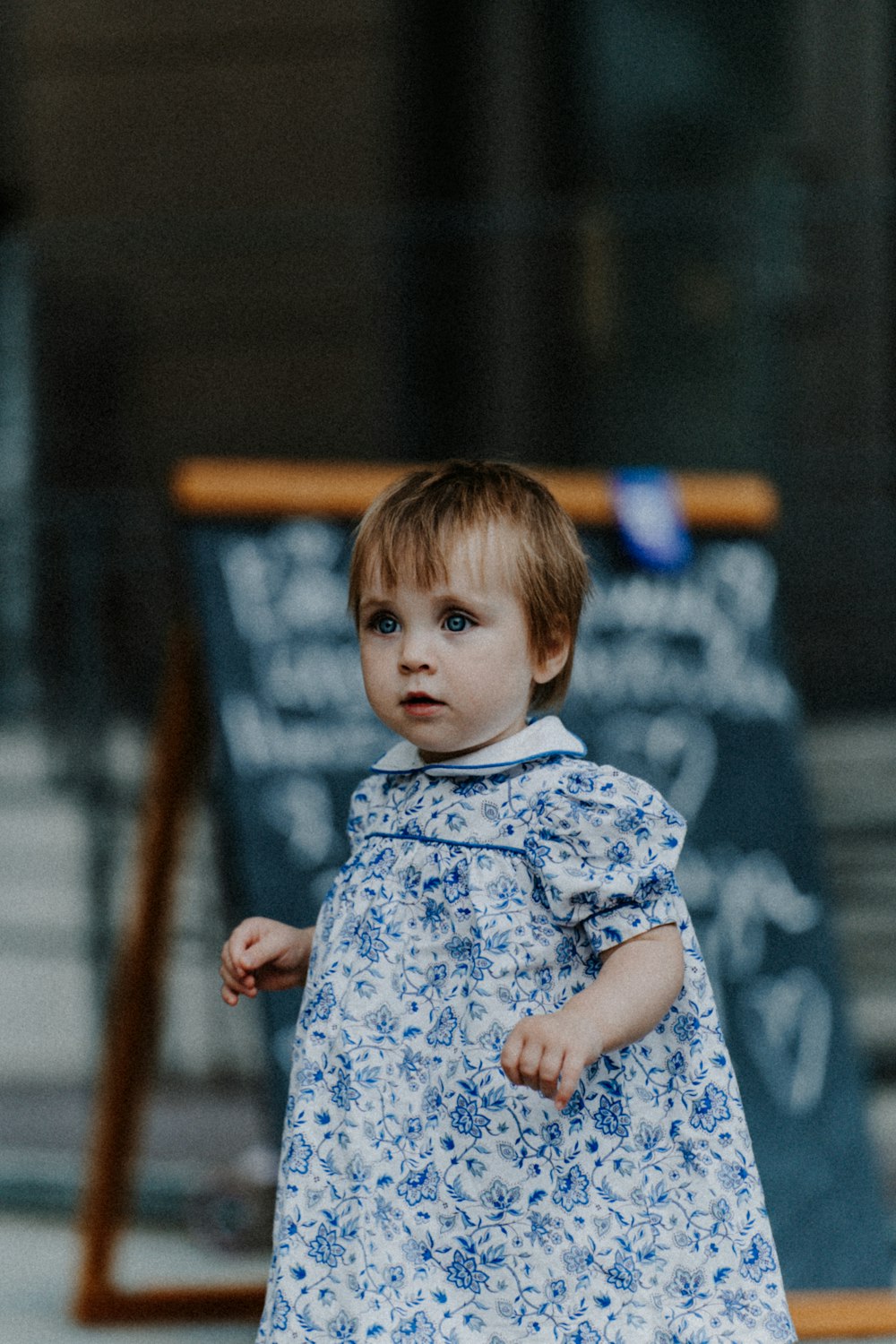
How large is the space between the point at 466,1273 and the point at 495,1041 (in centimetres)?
20

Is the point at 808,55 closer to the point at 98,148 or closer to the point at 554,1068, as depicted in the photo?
the point at 98,148

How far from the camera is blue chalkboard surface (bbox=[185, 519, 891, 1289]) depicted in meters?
2.75

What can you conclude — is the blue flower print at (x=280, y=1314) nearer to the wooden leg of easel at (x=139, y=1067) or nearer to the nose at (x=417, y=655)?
the nose at (x=417, y=655)

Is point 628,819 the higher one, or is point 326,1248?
point 628,819

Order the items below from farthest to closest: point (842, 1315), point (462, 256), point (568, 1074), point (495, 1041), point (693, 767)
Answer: point (462, 256) < point (693, 767) < point (842, 1315) < point (495, 1041) < point (568, 1074)

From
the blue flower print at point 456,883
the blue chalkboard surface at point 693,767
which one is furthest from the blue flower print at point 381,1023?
the blue chalkboard surface at point 693,767

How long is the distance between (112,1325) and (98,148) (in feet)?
19.4

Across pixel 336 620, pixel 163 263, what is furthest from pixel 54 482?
pixel 336 620

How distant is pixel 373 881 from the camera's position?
71.8 inches

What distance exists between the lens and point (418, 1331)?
68.6 inches

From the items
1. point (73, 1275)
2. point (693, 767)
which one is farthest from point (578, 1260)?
point (73, 1275)

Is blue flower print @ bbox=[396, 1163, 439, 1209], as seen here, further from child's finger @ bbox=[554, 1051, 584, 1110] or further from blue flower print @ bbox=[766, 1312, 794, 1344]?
blue flower print @ bbox=[766, 1312, 794, 1344]

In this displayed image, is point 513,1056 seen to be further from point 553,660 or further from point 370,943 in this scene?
point 553,660

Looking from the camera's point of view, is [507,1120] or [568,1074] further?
[507,1120]
